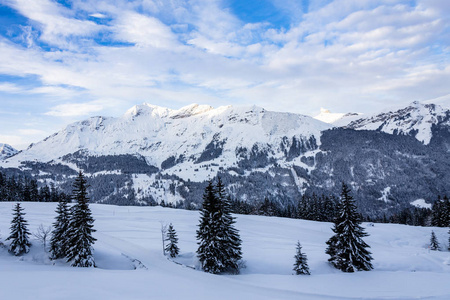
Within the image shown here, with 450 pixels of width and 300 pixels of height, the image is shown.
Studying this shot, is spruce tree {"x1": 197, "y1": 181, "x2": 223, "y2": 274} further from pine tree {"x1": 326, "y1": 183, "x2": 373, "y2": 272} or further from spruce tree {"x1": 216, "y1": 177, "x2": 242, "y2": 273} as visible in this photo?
pine tree {"x1": 326, "y1": 183, "x2": 373, "y2": 272}

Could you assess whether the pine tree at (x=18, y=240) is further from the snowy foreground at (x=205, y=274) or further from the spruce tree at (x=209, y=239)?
the spruce tree at (x=209, y=239)

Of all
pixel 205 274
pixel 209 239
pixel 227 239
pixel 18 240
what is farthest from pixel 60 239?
pixel 227 239

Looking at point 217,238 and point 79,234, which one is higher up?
point 79,234

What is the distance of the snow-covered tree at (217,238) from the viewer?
110 feet

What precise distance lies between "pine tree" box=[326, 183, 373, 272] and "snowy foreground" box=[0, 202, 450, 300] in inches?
70.2

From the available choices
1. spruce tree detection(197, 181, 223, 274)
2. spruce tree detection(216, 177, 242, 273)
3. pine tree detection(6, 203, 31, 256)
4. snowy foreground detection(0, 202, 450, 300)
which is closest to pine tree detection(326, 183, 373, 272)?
snowy foreground detection(0, 202, 450, 300)

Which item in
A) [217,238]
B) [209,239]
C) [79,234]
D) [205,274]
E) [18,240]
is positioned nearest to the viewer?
[205,274]

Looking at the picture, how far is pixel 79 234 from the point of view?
31938mm

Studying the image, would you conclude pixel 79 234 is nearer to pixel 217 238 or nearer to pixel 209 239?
pixel 209 239

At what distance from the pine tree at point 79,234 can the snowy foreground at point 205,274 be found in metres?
2.47

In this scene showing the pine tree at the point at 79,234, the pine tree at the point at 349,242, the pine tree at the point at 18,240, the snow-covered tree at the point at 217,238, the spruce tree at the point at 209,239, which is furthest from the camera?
the pine tree at the point at 18,240

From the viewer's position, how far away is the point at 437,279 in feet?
82.4

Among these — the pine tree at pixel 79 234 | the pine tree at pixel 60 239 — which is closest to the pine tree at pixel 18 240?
the pine tree at pixel 60 239

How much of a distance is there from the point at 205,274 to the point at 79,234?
16237 millimetres
